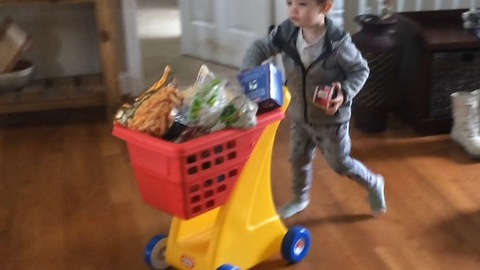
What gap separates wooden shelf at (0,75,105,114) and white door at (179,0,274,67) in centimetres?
77

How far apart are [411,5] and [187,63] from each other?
3.95 feet

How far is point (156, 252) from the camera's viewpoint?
194 centimetres

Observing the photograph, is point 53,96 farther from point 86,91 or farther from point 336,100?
point 336,100

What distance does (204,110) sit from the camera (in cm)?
163


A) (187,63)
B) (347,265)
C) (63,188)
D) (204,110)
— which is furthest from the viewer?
(187,63)

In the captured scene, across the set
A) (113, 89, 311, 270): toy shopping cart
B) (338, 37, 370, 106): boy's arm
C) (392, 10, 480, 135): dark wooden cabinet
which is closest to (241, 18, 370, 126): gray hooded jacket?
(338, 37, 370, 106): boy's arm

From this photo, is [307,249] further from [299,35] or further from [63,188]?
[63,188]

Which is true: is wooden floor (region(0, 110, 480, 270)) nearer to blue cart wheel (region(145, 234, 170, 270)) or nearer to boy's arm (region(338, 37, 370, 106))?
blue cart wheel (region(145, 234, 170, 270))

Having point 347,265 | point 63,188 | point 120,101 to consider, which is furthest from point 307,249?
point 120,101

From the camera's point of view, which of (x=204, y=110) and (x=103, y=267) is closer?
(x=204, y=110)

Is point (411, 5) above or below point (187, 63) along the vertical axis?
above

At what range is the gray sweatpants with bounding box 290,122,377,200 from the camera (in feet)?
6.70

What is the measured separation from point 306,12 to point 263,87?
291mm

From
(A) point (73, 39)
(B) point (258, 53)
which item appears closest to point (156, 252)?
(B) point (258, 53)
